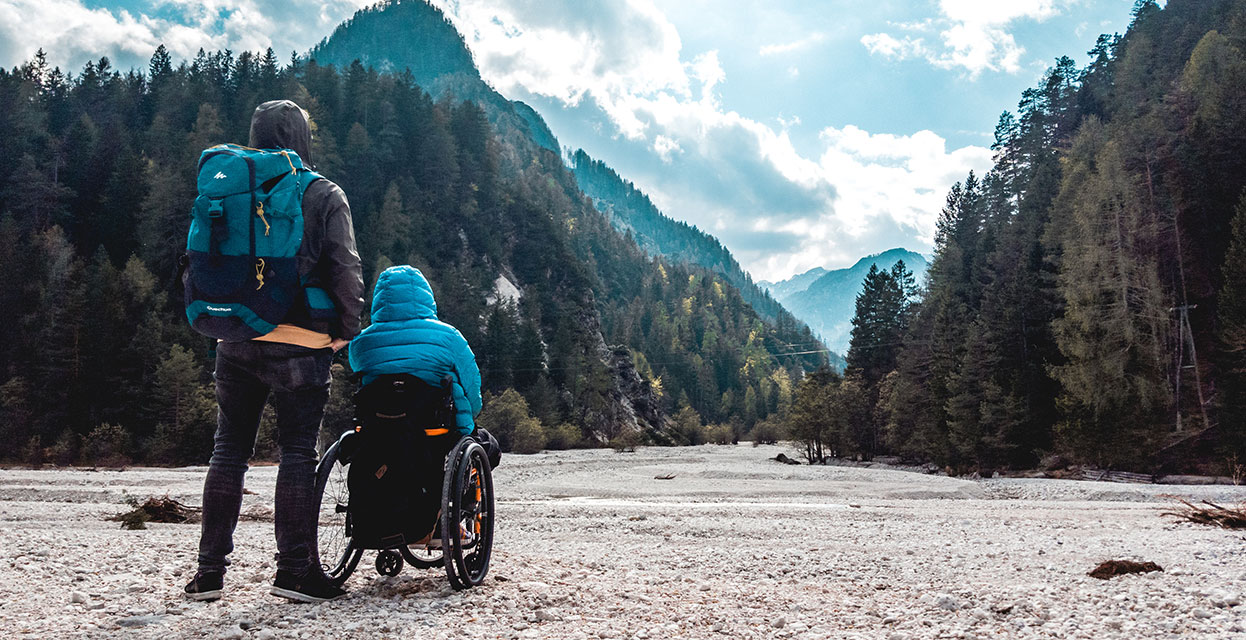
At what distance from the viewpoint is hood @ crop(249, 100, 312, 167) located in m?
3.89

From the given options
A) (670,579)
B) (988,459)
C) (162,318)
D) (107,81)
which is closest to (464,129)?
(107,81)

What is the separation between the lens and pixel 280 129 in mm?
3916

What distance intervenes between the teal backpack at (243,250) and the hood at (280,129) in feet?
0.90

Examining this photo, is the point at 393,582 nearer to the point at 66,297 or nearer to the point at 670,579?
the point at 670,579

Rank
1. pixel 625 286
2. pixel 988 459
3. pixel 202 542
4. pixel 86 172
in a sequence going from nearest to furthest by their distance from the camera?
pixel 202 542 < pixel 988 459 < pixel 86 172 < pixel 625 286

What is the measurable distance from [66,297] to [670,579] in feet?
202

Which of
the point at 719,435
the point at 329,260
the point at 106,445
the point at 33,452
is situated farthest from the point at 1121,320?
the point at 719,435

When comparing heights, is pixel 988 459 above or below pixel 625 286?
below

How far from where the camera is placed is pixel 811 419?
53000 millimetres

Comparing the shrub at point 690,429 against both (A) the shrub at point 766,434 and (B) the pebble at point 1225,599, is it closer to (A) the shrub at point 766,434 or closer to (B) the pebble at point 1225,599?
(A) the shrub at point 766,434

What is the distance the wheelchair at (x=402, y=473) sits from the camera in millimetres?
3809

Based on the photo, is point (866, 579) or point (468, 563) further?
point (866, 579)

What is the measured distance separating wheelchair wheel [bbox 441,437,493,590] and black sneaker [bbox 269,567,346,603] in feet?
2.04

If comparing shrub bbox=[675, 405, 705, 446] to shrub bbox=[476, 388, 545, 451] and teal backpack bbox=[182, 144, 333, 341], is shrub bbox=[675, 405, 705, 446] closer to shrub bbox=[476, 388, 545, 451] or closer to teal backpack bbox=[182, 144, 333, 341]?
shrub bbox=[476, 388, 545, 451]
